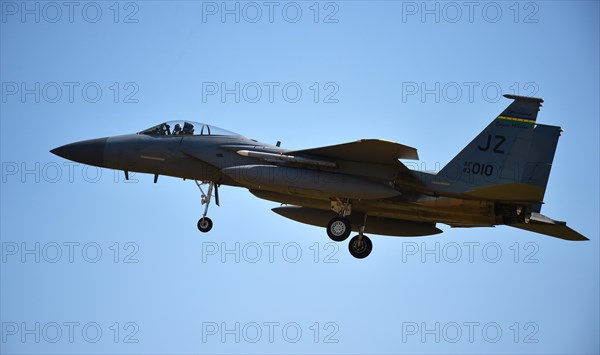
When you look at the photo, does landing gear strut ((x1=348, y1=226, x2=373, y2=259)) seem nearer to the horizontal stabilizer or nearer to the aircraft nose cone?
the horizontal stabilizer

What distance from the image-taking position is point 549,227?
21.5 m

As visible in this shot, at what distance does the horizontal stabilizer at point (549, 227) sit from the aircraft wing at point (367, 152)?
10.5 feet

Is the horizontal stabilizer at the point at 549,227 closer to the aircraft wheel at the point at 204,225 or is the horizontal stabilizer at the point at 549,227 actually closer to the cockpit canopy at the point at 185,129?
the aircraft wheel at the point at 204,225

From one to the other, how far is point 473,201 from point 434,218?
4.39 ft

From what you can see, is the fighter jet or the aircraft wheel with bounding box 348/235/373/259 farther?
Answer: the aircraft wheel with bounding box 348/235/373/259

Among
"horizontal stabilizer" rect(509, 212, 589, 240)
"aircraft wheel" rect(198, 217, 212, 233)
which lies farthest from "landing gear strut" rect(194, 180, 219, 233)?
"horizontal stabilizer" rect(509, 212, 589, 240)

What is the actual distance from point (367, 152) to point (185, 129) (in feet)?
15.5

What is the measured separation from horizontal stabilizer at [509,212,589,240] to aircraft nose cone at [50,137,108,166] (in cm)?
991

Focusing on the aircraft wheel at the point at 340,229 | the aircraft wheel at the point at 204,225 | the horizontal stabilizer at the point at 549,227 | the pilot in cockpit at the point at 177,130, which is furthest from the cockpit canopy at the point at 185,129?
the horizontal stabilizer at the point at 549,227

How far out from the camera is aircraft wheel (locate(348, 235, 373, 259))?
75.1 feet

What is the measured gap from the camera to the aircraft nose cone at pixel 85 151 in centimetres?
2291

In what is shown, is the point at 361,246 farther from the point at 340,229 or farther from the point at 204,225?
the point at 204,225

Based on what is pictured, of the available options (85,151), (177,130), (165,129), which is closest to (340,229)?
(177,130)

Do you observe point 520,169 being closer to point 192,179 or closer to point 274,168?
point 274,168
